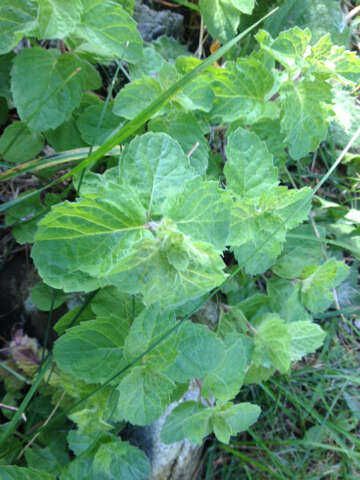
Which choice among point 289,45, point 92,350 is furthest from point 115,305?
point 289,45

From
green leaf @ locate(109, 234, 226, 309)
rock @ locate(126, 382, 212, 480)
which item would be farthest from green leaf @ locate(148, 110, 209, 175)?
rock @ locate(126, 382, 212, 480)

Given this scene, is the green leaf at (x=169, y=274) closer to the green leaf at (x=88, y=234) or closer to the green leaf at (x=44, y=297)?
the green leaf at (x=88, y=234)

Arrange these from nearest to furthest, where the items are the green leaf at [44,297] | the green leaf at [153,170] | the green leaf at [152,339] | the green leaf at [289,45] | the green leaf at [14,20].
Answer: the green leaf at [153,170], the green leaf at [152,339], the green leaf at [14,20], the green leaf at [289,45], the green leaf at [44,297]

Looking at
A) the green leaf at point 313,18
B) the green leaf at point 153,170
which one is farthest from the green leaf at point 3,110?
the green leaf at point 313,18

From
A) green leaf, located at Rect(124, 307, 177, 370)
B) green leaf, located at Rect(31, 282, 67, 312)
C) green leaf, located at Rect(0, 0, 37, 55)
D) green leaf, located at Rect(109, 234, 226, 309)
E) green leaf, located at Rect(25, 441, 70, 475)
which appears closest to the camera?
green leaf, located at Rect(109, 234, 226, 309)

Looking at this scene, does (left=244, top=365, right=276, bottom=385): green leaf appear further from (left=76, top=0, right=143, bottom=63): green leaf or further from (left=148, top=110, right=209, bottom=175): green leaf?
(left=76, top=0, right=143, bottom=63): green leaf

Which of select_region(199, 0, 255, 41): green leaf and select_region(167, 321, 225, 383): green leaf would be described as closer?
select_region(167, 321, 225, 383): green leaf
